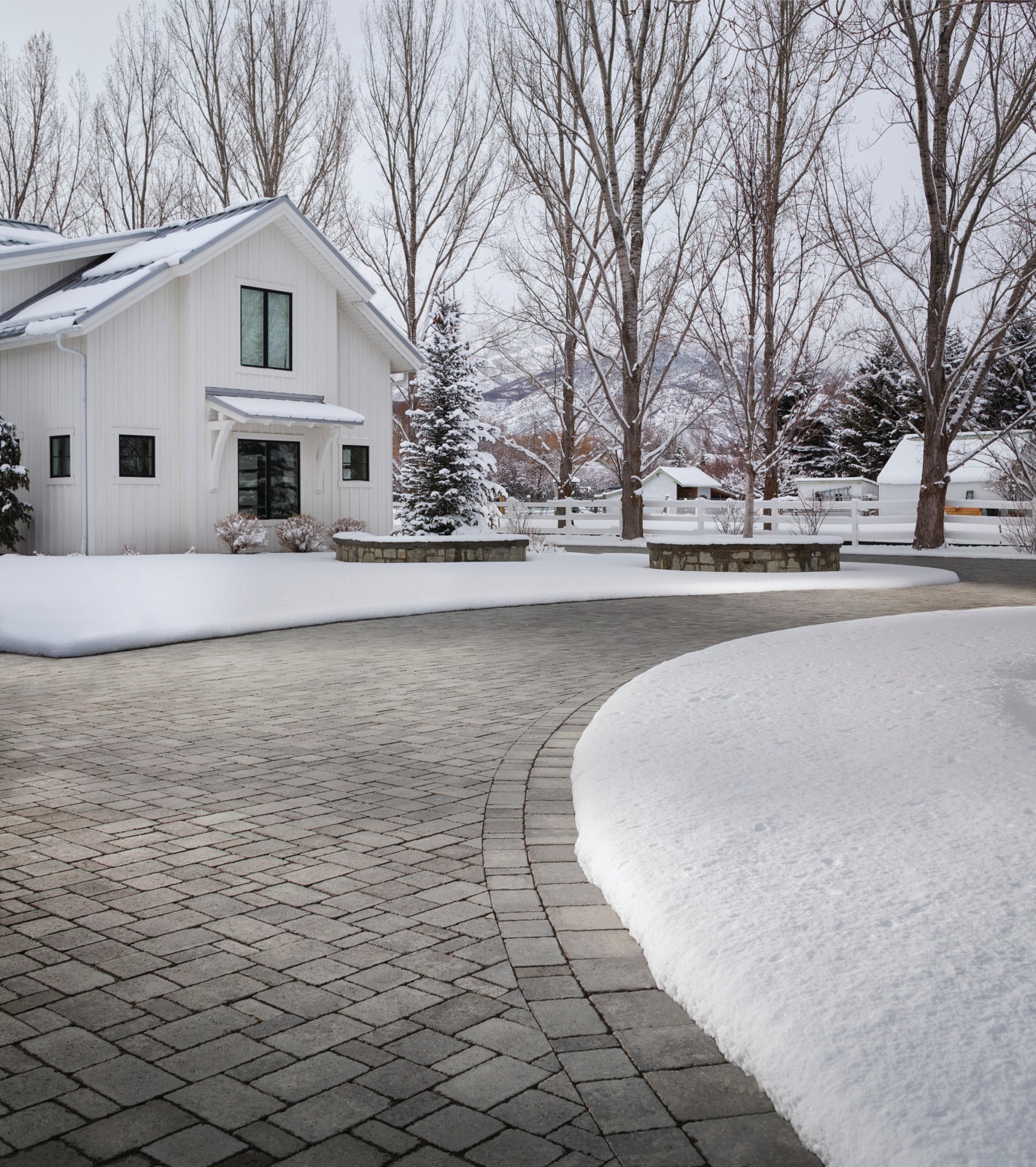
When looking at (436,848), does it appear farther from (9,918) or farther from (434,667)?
(434,667)

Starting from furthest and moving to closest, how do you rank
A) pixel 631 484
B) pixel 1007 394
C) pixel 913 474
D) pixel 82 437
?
pixel 913 474 < pixel 1007 394 < pixel 631 484 < pixel 82 437

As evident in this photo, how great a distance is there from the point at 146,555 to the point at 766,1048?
18.8m

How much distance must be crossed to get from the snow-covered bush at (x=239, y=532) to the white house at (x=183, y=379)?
20.3 inches

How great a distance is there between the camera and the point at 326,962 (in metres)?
3.39

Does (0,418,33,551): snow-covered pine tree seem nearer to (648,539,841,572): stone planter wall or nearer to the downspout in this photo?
the downspout

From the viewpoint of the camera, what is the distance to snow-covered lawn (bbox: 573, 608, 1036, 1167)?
2.50 m

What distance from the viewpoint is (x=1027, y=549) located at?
82.2 feet

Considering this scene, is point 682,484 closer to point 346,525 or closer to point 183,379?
point 346,525

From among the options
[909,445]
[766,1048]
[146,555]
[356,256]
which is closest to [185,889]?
[766,1048]

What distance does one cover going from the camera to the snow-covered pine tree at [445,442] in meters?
22.1

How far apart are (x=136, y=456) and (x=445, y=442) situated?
569 cm

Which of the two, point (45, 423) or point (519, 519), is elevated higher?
point (45, 423)

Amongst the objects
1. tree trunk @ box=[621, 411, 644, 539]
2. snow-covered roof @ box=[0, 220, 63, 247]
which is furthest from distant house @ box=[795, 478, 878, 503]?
snow-covered roof @ box=[0, 220, 63, 247]

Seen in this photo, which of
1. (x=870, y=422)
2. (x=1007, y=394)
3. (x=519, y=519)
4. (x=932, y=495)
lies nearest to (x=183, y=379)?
(x=519, y=519)
